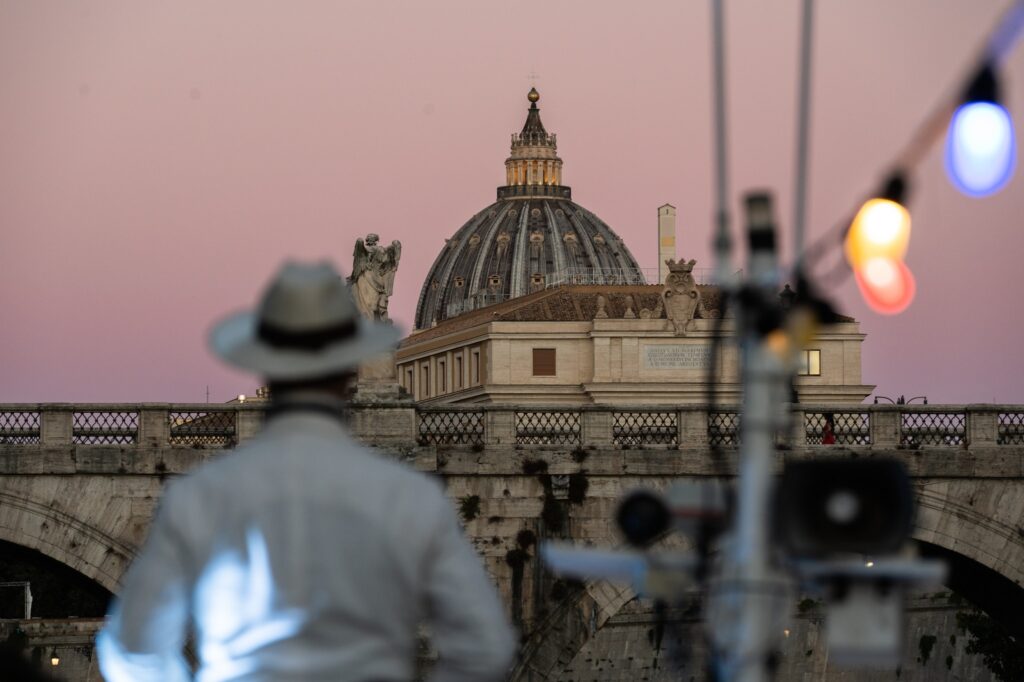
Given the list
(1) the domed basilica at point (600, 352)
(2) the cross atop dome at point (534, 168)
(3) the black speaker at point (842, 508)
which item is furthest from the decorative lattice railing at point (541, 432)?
(2) the cross atop dome at point (534, 168)

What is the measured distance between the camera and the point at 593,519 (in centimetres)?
2998

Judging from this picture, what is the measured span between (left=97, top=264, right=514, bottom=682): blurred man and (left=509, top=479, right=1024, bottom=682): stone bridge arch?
2456 cm

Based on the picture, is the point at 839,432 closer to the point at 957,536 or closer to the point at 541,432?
the point at 957,536

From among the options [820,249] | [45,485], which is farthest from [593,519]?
[820,249]

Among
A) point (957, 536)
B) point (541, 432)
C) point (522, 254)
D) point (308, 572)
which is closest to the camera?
Answer: point (308, 572)

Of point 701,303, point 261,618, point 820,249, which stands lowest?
point 261,618

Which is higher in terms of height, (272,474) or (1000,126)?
Answer: (1000,126)

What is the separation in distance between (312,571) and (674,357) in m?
84.0

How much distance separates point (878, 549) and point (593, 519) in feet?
78.8

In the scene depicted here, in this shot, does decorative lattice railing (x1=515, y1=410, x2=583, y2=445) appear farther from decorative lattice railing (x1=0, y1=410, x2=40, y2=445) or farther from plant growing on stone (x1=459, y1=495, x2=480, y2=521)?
decorative lattice railing (x1=0, y1=410, x2=40, y2=445)

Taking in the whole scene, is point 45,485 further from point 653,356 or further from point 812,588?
point 653,356

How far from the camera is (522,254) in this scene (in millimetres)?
154625

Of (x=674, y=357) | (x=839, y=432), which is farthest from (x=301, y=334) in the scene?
(x=674, y=357)

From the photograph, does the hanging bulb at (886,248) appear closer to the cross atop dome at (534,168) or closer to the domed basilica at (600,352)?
the domed basilica at (600,352)
